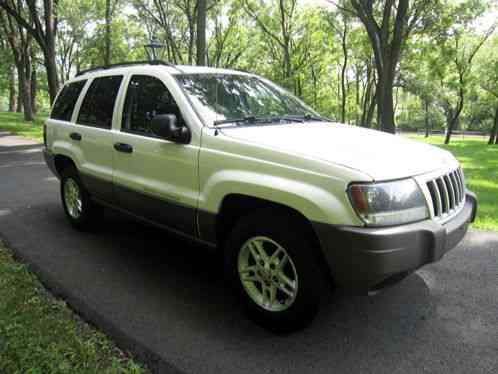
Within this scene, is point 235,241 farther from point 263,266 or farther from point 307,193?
point 307,193

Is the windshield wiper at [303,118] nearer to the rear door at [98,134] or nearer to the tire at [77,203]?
the rear door at [98,134]

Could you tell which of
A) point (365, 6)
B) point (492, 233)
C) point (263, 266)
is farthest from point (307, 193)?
point (365, 6)

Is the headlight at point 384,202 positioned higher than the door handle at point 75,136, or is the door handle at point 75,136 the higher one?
the door handle at point 75,136

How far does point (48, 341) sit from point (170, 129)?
1719mm

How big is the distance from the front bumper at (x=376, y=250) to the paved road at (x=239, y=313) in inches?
20.9

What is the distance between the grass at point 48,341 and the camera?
8.23ft

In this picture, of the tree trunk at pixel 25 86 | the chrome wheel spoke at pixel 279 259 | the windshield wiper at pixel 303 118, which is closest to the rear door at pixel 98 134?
the windshield wiper at pixel 303 118

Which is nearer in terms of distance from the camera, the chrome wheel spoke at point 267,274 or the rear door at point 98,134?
the chrome wheel spoke at point 267,274

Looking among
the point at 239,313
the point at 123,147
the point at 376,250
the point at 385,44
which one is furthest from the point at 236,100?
the point at 385,44

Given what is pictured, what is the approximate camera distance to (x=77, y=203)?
5129 millimetres

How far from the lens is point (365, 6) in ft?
36.7

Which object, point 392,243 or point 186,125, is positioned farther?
point 186,125

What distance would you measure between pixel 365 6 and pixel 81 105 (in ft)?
29.7

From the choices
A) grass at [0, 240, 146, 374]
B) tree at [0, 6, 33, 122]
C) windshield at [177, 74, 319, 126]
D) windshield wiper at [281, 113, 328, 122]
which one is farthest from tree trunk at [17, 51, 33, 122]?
windshield wiper at [281, 113, 328, 122]
